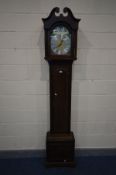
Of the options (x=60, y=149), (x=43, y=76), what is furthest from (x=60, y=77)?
(x=60, y=149)

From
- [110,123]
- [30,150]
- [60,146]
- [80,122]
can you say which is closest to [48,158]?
[60,146]

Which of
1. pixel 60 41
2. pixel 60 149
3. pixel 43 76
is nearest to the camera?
pixel 60 41

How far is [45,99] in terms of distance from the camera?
238cm

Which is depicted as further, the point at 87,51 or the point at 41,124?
the point at 41,124

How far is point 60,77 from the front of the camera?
208cm

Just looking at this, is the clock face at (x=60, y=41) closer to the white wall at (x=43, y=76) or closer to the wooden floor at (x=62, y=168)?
the white wall at (x=43, y=76)

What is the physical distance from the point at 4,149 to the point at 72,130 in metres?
0.95

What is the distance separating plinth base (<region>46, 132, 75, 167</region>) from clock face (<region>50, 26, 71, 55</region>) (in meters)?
0.98

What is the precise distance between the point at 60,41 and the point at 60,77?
394mm

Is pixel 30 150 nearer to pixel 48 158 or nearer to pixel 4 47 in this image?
pixel 48 158

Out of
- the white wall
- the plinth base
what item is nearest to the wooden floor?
the plinth base

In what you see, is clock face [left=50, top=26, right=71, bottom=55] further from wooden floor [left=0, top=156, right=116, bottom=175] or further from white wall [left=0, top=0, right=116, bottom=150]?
wooden floor [left=0, top=156, right=116, bottom=175]

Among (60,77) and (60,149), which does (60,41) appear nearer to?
(60,77)

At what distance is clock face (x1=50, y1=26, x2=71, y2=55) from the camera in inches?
78.6
